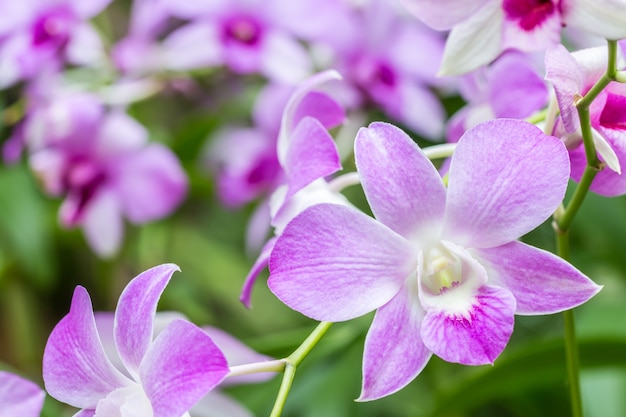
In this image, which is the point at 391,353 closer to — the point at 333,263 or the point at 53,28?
the point at 333,263

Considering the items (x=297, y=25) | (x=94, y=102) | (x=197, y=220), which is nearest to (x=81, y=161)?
(x=94, y=102)

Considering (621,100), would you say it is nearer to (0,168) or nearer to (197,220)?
(0,168)

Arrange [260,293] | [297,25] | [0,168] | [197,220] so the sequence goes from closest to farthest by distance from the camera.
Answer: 1. [297,25]
2. [0,168]
3. [260,293]
4. [197,220]

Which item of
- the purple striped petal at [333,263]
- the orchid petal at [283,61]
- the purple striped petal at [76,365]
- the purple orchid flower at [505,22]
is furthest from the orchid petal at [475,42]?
the orchid petal at [283,61]

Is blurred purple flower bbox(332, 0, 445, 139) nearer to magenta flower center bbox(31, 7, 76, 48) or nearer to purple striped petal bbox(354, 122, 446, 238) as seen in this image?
magenta flower center bbox(31, 7, 76, 48)

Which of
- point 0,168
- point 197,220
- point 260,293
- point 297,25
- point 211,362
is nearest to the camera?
point 211,362

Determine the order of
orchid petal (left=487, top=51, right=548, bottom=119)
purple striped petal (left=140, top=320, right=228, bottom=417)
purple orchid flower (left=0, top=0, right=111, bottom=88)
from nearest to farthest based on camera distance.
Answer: purple striped petal (left=140, top=320, right=228, bottom=417), orchid petal (left=487, top=51, right=548, bottom=119), purple orchid flower (left=0, top=0, right=111, bottom=88)

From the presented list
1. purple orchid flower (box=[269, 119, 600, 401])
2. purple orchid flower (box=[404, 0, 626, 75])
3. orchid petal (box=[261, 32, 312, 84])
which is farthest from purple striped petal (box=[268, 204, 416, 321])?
orchid petal (box=[261, 32, 312, 84])
